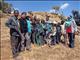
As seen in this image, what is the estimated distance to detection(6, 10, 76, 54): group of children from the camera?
1369 centimetres

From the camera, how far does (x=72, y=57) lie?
15062 millimetres

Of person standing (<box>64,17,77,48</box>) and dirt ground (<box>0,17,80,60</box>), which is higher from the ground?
person standing (<box>64,17,77,48</box>)

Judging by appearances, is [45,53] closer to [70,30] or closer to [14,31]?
[70,30]

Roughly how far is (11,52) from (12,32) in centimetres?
106

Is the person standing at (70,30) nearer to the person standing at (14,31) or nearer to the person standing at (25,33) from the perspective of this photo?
the person standing at (25,33)

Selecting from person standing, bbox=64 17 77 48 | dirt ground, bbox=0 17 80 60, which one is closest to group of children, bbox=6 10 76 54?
person standing, bbox=64 17 77 48

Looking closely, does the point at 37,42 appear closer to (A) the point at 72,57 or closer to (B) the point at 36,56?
(B) the point at 36,56

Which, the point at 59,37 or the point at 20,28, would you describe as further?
the point at 59,37

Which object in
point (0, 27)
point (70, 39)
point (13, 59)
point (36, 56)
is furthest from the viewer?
point (0, 27)

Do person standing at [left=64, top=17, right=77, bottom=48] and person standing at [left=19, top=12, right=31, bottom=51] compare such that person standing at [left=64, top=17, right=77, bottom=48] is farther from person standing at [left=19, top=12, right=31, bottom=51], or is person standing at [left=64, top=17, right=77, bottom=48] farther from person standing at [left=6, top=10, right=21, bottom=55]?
person standing at [left=6, top=10, right=21, bottom=55]

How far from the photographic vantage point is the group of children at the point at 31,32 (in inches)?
539

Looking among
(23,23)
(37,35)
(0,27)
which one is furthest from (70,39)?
(0,27)

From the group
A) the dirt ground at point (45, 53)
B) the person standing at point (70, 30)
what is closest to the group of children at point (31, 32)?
the person standing at point (70, 30)

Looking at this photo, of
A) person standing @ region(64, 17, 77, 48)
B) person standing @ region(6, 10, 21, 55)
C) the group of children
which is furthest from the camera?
person standing @ region(64, 17, 77, 48)
